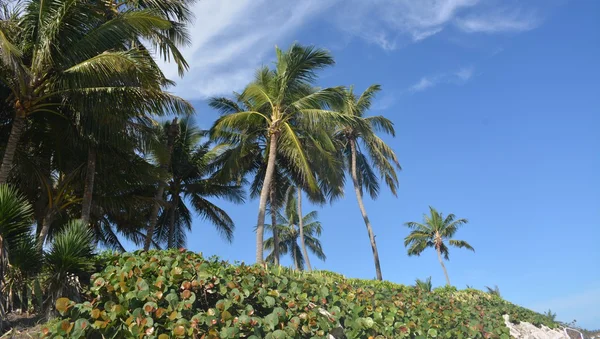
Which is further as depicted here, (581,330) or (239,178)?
(239,178)

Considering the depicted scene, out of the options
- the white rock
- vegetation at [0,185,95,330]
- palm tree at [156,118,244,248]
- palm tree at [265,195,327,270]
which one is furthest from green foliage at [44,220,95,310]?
palm tree at [265,195,327,270]

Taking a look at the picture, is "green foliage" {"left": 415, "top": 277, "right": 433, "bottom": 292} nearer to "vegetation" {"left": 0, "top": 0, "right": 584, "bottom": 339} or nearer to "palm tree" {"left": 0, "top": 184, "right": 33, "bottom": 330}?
"vegetation" {"left": 0, "top": 0, "right": 584, "bottom": 339}

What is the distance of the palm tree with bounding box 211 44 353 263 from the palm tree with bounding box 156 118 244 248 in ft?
12.6

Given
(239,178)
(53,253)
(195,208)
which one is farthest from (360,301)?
(195,208)

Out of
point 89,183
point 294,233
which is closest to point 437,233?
point 294,233

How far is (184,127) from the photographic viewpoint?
2098 cm

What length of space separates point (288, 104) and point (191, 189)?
6.70m

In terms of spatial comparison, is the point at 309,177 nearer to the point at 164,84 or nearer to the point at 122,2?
the point at 164,84

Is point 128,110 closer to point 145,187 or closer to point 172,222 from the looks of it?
point 145,187

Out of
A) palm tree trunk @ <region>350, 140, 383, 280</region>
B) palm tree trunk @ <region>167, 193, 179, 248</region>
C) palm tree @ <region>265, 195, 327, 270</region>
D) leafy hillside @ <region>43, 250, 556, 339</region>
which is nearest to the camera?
leafy hillside @ <region>43, 250, 556, 339</region>

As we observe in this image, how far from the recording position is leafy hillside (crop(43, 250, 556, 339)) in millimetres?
4098

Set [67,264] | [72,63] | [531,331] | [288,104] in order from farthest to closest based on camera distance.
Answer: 1. [288,104]
2. [531,331]
3. [72,63]
4. [67,264]

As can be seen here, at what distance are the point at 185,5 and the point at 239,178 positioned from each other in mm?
8126

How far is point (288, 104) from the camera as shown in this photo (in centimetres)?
1611
